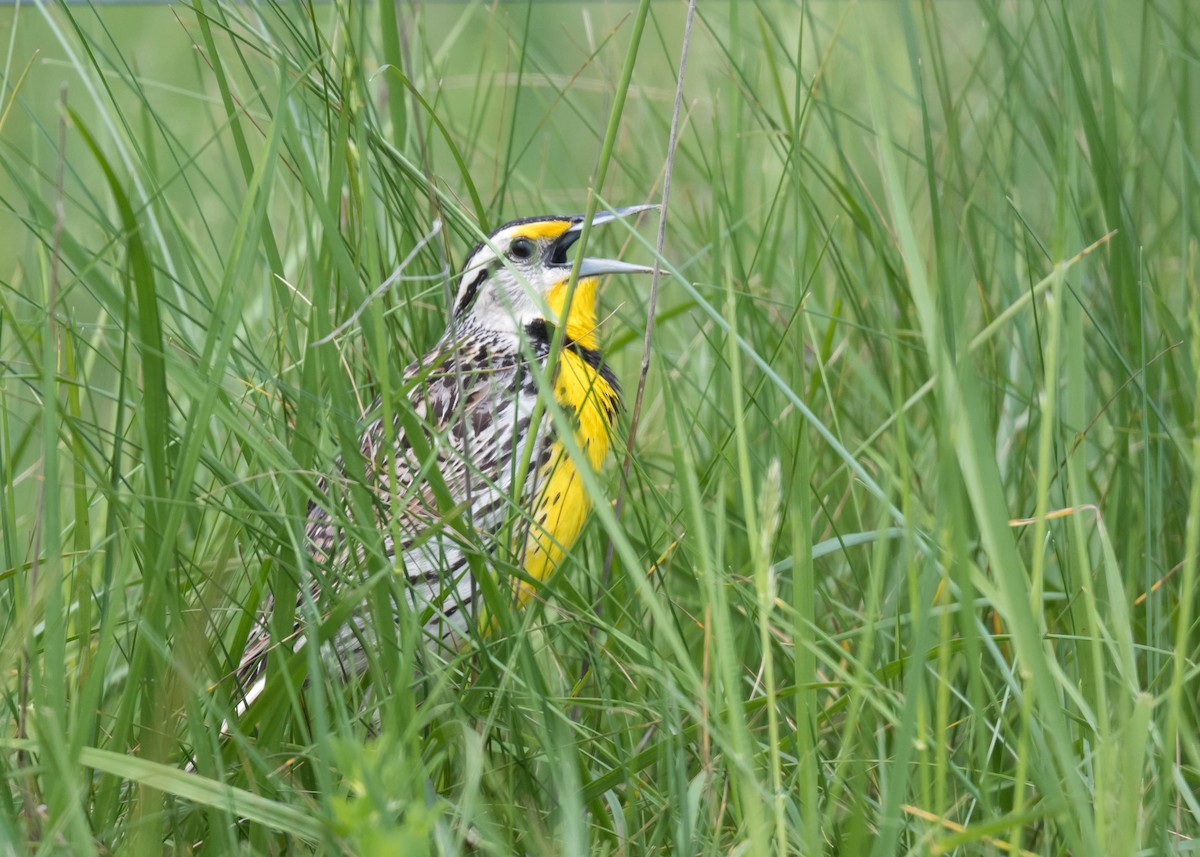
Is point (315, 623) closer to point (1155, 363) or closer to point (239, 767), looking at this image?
point (239, 767)

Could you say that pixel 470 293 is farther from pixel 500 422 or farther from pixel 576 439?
pixel 576 439

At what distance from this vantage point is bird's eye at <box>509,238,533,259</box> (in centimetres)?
257

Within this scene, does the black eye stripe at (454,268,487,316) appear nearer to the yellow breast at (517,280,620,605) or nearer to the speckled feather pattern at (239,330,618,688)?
the speckled feather pattern at (239,330,618,688)

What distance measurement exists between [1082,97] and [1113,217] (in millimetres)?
198

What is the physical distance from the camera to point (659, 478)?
287 cm

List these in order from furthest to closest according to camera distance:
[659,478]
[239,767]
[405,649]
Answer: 1. [659,478]
2. [239,767]
3. [405,649]

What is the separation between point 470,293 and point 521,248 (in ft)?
0.67

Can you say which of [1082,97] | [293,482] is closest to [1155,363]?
[1082,97]

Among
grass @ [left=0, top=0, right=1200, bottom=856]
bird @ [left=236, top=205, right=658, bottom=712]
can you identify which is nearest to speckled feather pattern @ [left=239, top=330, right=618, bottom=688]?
bird @ [left=236, top=205, right=658, bottom=712]

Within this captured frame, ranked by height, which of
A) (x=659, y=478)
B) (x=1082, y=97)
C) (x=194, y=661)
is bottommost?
(x=659, y=478)

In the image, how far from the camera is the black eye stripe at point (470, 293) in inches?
107

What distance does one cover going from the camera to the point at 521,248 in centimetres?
258

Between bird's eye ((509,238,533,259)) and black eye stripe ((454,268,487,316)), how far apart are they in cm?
13

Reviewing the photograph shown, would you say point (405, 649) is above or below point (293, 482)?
below
